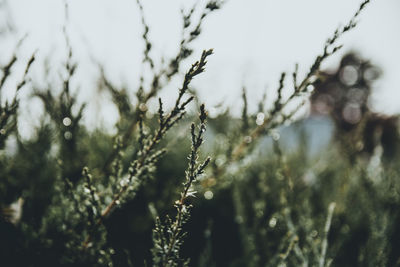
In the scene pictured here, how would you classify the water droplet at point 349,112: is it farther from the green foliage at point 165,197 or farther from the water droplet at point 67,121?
the water droplet at point 67,121

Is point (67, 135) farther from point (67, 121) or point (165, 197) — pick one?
point (165, 197)

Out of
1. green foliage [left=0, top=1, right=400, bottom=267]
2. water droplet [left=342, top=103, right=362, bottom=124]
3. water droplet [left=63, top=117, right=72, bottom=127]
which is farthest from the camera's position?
water droplet [left=342, top=103, right=362, bottom=124]

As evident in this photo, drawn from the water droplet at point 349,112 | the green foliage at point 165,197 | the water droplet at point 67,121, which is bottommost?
the green foliage at point 165,197

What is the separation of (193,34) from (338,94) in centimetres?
2717

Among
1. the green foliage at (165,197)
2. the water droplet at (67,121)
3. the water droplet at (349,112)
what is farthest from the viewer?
the water droplet at (349,112)

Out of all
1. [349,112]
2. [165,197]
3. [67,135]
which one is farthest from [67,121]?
[349,112]

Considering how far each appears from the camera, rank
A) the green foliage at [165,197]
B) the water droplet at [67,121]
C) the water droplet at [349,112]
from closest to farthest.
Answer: the green foliage at [165,197], the water droplet at [67,121], the water droplet at [349,112]

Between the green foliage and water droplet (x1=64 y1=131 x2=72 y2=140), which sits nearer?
the green foliage

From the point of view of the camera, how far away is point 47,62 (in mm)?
1792

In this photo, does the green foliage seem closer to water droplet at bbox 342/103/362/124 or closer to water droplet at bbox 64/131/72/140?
water droplet at bbox 64/131/72/140

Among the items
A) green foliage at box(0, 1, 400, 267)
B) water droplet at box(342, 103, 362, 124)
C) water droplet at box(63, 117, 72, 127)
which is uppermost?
water droplet at box(342, 103, 362, 124)

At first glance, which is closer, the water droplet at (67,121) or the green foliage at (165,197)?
the green foliage at (165,197)

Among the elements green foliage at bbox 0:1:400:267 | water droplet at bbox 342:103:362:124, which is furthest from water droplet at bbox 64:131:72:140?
water droplet at bbox 342:103:362:124

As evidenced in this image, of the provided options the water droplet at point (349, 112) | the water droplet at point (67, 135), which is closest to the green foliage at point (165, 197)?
the water droplet at point (67, 135)
